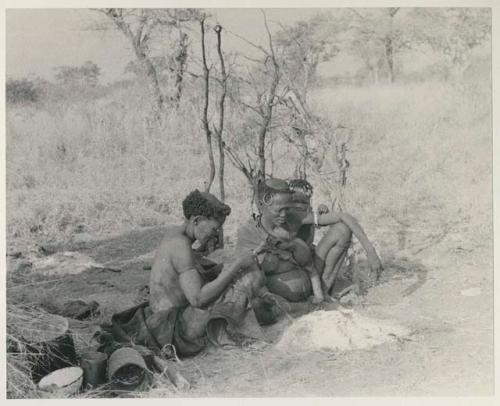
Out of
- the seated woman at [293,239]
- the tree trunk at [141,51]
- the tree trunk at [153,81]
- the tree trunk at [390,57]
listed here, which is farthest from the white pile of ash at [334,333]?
the tree trunk at [153,81]

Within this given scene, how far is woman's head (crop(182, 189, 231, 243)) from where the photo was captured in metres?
5.48

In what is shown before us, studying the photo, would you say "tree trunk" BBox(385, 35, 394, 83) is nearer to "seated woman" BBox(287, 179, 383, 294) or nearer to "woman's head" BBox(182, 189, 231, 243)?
"seated woman" BBox(287, 179, 383, 294)

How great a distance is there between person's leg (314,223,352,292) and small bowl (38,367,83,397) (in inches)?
83.2

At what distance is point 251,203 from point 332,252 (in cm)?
105

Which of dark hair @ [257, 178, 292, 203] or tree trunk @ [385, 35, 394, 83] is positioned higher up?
tree trunk @ [385, 35, 394, 83]

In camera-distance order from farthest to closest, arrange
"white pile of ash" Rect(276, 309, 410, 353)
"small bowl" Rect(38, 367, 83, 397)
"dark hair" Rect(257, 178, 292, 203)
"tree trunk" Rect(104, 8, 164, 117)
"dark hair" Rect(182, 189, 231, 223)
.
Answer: "tree trunk" Rect(104, 8, 164, 117), "dark hair" Rect(257, 178, 292, 203), "white pile of ash" Rect(276, 309, 410, 353), "dark hair" Rect(182, 189, 231, 223), "small bowl" Rect(38, 367, 83, 397)

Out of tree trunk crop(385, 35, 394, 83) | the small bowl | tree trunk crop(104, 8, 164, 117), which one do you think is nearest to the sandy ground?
the small bowl

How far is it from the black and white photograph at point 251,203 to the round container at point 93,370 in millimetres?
14

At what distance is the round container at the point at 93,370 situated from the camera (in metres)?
5.20

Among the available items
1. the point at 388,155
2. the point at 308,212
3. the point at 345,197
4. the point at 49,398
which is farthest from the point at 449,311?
the point at 49,398

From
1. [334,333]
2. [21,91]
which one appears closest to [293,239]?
[334,333]

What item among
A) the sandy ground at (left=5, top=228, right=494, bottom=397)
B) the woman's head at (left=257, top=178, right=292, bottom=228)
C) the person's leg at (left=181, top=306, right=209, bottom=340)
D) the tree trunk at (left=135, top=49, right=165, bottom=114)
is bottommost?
the sandy ground at (left=5, top=228, right=494, bottom=397)

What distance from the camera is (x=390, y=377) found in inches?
215

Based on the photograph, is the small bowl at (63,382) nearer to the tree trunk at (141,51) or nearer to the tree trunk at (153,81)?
the tree trunk at (141,51)
